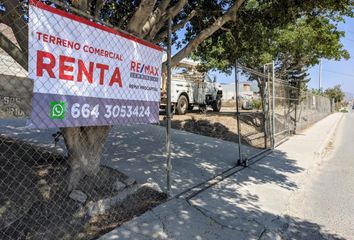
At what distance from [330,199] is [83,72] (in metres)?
4.91

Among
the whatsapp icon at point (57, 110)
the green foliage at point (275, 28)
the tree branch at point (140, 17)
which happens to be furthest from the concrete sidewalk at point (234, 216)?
the green foliage at point (275, 28)

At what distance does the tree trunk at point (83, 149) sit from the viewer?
14.8ft

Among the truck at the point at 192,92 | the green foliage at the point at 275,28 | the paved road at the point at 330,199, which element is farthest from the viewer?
the truck at the point at 192,92

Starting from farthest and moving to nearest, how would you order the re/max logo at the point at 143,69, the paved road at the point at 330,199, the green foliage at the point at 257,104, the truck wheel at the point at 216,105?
the green foliage at the point at 257,104
the truck wheel at the point at 216,105
the paved road at the point at 330,199
the re/max logo at the point at 143,69

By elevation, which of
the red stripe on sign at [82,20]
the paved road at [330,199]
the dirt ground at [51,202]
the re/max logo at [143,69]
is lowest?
the paved road at [330,199]

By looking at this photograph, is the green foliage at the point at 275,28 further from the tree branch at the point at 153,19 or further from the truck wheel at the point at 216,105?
the truck wheel at the point at 216,105

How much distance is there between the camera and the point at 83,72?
11.6ft

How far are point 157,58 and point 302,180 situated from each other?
4343 millimetres

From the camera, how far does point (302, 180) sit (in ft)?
23.4

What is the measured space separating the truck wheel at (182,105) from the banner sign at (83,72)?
1204 cm

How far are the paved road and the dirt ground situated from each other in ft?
8.02

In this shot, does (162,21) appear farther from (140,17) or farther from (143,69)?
(143,69)

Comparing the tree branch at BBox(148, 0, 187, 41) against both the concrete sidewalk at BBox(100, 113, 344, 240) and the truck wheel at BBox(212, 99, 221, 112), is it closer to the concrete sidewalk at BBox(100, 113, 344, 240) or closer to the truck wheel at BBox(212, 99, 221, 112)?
the concrete sidewalk at BBox(100, 113, 344, 240)

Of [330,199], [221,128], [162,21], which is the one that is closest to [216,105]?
[221,128]
